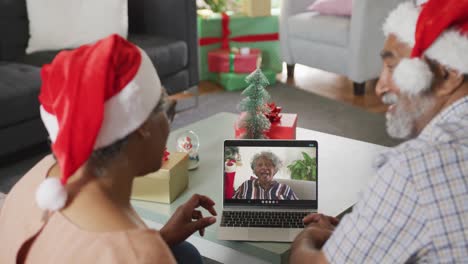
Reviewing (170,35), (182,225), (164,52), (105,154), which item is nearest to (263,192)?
(182,225)

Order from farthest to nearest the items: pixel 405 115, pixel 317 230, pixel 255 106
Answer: pixel 255 106 → pixel 317 230 → pixel 405 115

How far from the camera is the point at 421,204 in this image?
103 centimetres

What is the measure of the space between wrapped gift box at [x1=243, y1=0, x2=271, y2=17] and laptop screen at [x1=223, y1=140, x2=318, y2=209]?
8.80 feet

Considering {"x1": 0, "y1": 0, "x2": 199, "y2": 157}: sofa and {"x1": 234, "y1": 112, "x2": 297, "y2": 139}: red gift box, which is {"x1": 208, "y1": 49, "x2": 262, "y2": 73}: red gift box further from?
{"x1": 234, "y1": 112, "x2": 297, "y2": 139}: red gift box

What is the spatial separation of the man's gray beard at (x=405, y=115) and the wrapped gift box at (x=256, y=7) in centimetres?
308

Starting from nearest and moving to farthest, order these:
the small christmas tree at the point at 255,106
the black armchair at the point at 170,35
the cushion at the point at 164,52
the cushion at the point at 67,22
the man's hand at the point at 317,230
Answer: the man's hand at the point at 317,230 < the small christmas tree at the point at 255,106 < the cushion at the point at 67,22 < the cushion at the point at 164,52 < the black armchair at the point at 170,35

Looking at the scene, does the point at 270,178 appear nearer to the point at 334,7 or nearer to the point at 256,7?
the point at 334,7

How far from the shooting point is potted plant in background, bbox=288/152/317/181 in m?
1.78

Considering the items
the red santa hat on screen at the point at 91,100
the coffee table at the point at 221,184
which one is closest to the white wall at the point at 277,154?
the coffee table at the point at 221,184

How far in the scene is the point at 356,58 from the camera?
154 inches

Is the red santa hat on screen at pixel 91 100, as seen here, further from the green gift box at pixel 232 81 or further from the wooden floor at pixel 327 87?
the green gift box at pixel 232 81

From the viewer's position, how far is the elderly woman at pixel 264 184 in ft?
5.86

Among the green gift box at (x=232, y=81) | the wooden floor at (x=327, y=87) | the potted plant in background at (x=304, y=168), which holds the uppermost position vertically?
the potted plant in background at (x=304, y=168)

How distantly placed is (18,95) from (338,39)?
218cm
